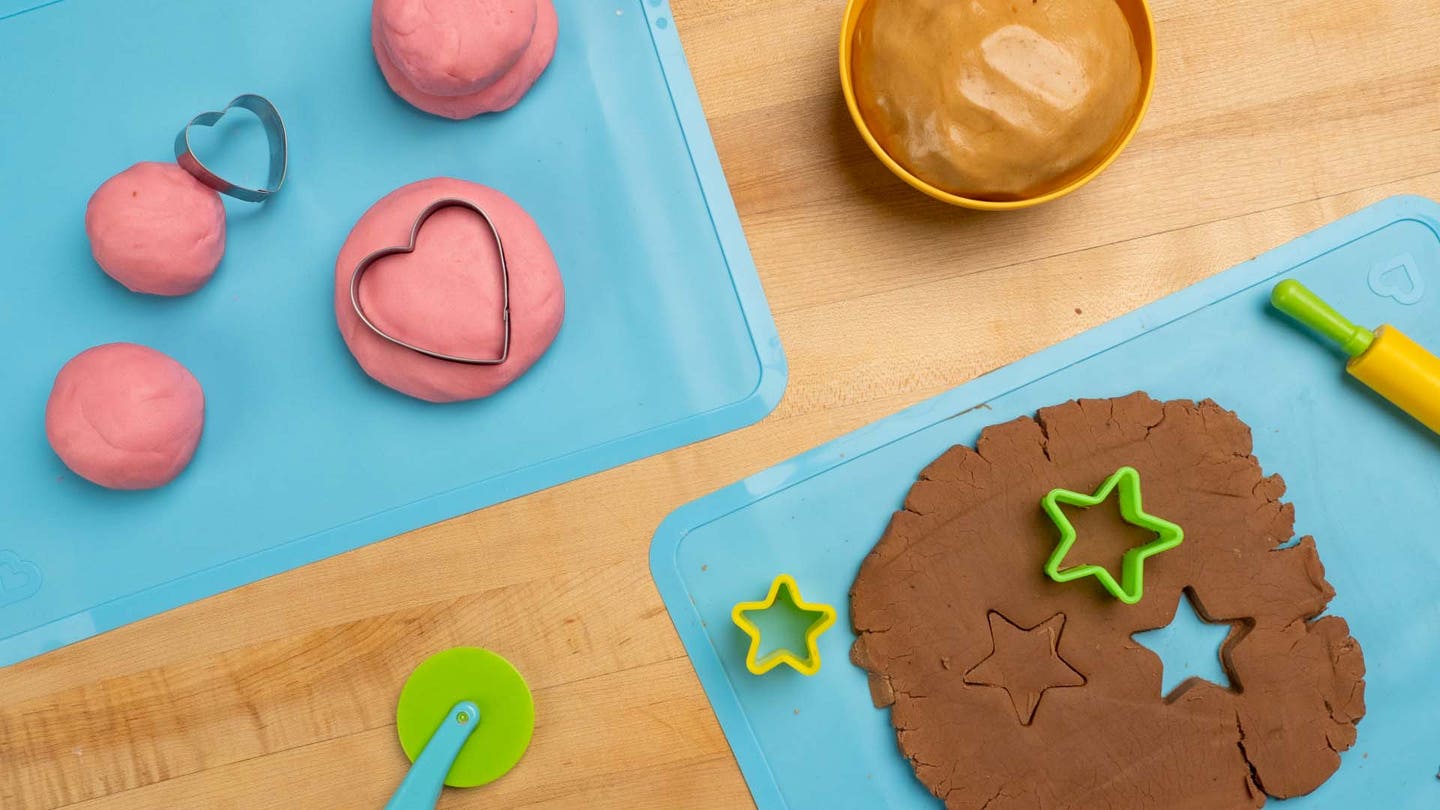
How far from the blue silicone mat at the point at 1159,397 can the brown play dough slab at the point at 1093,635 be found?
0.07ft

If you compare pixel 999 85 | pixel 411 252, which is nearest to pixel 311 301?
pixel 411 252

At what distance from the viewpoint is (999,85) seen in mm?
535

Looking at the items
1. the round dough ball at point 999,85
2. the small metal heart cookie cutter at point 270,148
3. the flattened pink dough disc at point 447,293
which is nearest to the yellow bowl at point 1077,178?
the round dough ball at point 999,85

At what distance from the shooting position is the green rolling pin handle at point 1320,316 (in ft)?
1.96

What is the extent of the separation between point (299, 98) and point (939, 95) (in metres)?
0.42

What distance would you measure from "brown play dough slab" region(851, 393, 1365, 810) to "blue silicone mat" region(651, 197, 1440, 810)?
0.02 metres

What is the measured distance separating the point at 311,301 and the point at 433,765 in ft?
1.03

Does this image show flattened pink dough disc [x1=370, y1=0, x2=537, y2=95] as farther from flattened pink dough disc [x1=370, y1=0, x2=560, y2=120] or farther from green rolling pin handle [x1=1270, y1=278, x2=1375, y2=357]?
green rolling pin handle [x1=1270, y1=278, x2=1375, y2=357]

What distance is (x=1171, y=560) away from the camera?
0.61m

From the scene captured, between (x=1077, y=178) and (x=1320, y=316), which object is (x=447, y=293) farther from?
(x=1320, y=316)

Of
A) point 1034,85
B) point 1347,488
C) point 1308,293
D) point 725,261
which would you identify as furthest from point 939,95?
point 1347,488

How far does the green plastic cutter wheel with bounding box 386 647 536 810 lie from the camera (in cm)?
62

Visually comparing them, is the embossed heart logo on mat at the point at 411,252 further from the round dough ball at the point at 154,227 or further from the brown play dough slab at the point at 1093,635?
the brown play dough slab at the point at 1093,635

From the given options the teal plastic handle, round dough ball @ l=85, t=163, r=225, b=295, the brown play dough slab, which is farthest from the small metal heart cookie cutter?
the brown play dough slab
